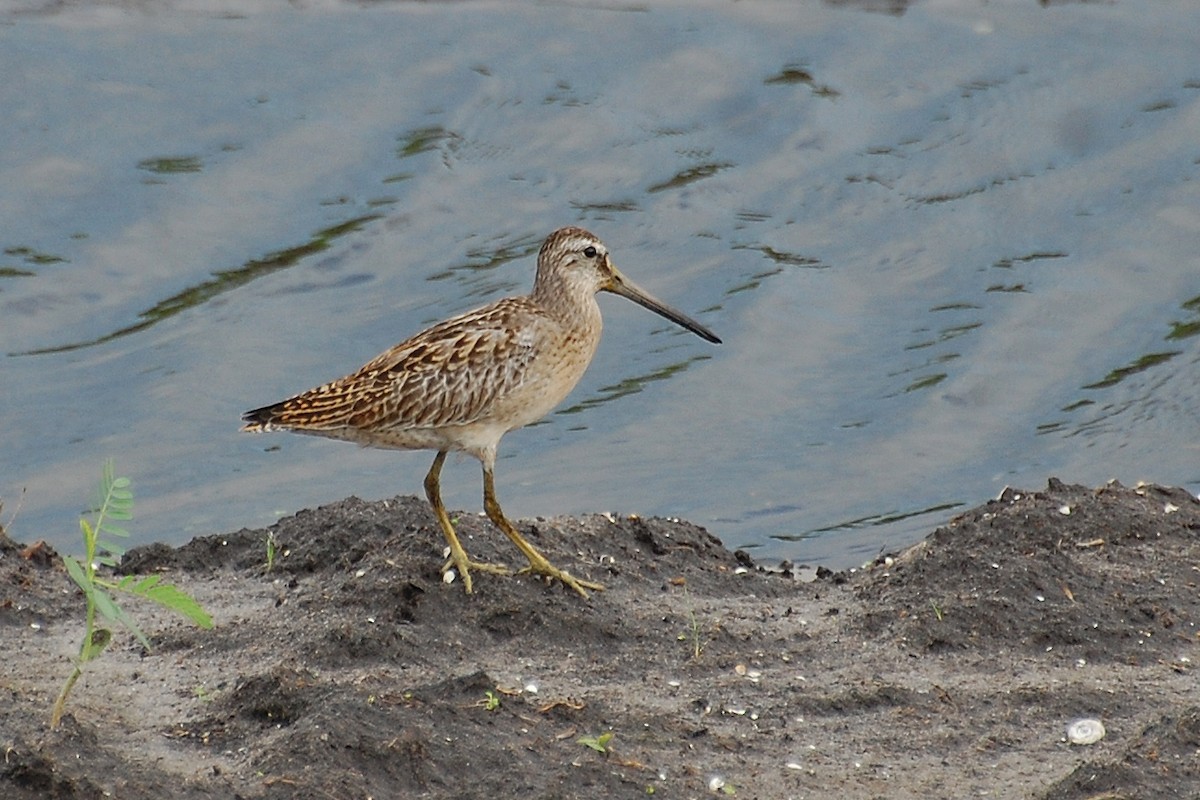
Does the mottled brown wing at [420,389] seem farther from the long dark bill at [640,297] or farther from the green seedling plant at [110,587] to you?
the green seedling plant at [110,587]

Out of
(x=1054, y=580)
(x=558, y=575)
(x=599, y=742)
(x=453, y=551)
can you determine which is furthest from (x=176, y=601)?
(x=1054, y=580)

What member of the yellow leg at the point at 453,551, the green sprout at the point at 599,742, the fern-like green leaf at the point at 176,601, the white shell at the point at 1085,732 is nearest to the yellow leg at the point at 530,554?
the yellow leg at the point at 453,551

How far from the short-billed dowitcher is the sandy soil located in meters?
0.30

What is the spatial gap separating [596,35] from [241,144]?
9.89ft

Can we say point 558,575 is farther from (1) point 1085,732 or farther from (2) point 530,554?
(1) point 1085,732

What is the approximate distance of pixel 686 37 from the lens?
44.8ft

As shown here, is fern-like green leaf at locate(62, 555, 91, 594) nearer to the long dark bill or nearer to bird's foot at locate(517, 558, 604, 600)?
bird's foot at locate(517, 558, 604, 600)

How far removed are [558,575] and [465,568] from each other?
1.17 feet

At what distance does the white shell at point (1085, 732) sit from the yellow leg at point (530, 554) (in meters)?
1.79

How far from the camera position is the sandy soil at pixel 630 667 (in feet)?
15.9

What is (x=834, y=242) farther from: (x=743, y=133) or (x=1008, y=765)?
(x=1008, y=765)

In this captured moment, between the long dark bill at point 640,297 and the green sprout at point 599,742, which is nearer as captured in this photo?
the green sprout at point 599,742

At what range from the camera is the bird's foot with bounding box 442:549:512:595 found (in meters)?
6.25

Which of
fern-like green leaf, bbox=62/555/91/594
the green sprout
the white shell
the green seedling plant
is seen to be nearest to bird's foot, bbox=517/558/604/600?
the green sprout
